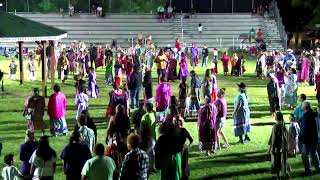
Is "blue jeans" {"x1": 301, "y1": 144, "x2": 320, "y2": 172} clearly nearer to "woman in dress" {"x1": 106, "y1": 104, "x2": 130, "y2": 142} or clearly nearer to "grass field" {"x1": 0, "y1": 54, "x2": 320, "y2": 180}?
"grass field" {"x1": 0, "y1": 54, "x2": 320, "y2": 180}

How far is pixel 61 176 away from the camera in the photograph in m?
14.1

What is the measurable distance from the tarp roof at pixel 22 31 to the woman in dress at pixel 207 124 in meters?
11.4

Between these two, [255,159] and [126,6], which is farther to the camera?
[126,6]

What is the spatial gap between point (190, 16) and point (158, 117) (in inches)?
1496

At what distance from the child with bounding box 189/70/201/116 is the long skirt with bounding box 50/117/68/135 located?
442 centimetres

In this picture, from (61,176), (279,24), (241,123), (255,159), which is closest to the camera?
(61,176)

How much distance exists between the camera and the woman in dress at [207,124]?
1549 centimetres

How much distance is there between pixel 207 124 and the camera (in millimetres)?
15609

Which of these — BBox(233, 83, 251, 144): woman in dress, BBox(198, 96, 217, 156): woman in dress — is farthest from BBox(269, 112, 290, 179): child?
BBox(233, 83, 251, 144): woman in dress

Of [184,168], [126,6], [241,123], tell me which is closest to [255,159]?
[241,123]

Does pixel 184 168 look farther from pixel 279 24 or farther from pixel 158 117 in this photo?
pixel 279 24

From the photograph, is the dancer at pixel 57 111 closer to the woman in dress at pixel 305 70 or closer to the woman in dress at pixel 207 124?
the woman in dress at pixel 207 124

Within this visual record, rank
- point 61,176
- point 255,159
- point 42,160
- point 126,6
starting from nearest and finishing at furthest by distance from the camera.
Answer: point 42,160
point 61,176
point 255,159
point 126,6

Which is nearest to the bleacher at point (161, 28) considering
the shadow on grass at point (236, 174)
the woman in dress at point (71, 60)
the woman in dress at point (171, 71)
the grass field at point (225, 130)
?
the woman in dress at point (71, 60)
